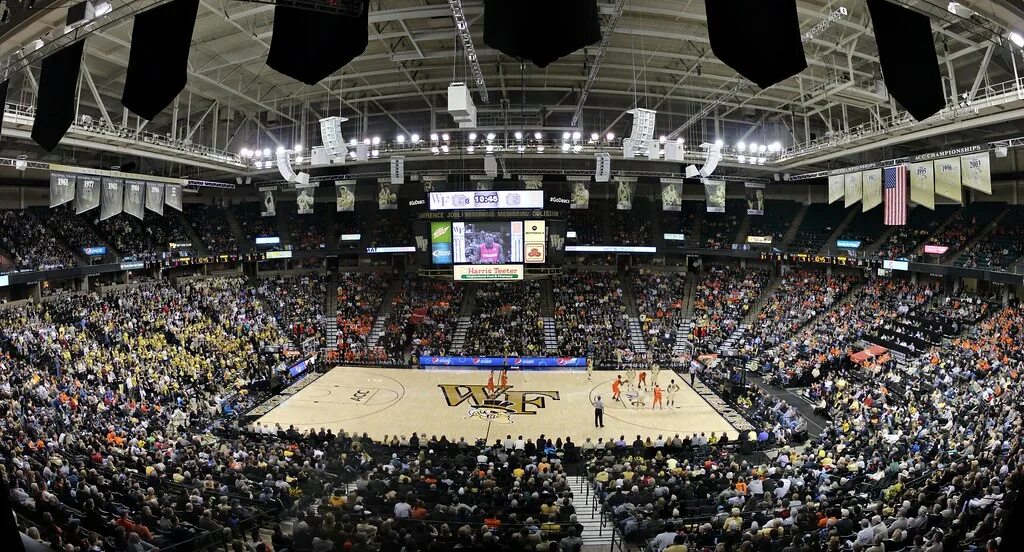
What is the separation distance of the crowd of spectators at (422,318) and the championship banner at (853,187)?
21529 millimetres

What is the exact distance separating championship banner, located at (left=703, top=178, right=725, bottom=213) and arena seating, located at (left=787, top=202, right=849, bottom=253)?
28.9 feet

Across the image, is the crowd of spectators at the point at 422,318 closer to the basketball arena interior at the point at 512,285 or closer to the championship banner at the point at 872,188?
the basketball arena interior at the point at 512,285

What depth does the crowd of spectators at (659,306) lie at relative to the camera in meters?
31.6

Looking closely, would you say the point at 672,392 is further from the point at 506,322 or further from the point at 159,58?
the point at 159,58

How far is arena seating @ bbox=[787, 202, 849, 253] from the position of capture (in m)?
35.3

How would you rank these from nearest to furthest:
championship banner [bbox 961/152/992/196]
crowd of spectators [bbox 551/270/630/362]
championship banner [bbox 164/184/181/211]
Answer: championship banner [bbox 961/152/992/196], championship banner [bbox 164/184/181/211], crowd of spectators [bbox 551/270/630/362]

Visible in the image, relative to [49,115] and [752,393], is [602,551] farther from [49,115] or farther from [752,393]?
[752,393]

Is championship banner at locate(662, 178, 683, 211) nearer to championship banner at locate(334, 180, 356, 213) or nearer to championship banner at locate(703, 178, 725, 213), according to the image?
championship banner at locate(703, 178, 725, 213)

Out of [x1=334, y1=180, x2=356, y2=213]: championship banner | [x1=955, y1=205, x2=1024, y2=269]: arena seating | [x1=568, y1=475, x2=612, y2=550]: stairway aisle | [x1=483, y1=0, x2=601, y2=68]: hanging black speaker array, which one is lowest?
[x1=568, y1=475, x2=612, y2=550]: stairway aisle

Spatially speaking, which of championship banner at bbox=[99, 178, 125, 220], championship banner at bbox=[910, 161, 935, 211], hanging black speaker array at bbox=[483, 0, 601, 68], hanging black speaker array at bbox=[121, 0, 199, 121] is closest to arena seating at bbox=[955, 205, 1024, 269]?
championship banner at bbox=[910, 161, 935, 211]

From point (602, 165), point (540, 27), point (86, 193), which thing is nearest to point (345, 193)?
point (86, 193)

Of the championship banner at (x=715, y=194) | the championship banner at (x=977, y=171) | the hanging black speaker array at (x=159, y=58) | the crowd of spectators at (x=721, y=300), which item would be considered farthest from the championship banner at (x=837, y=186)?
the hanging black speaker array at (x=159, y=58)

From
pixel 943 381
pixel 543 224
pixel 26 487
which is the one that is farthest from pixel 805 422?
pixel 26 487

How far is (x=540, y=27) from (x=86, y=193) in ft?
86.8
